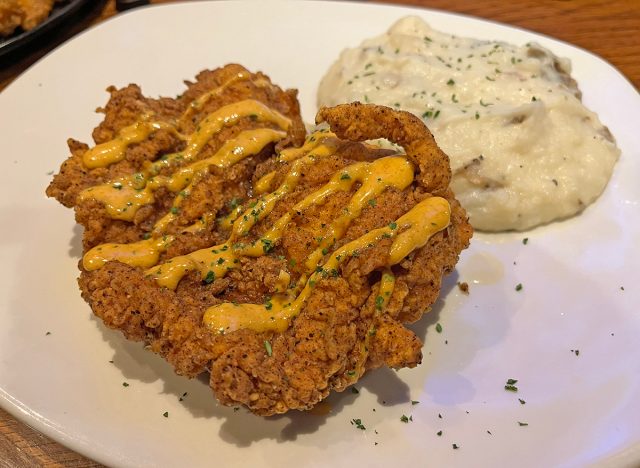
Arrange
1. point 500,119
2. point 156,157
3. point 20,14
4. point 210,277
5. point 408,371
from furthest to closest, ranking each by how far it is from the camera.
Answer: point 20,14 → point 500,119 → point 156,157 → point 408,371 → point 210,277

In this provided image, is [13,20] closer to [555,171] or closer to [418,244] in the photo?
[418,244]

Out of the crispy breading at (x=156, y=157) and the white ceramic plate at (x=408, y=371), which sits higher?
the crispy breading at (x=156, y=157)

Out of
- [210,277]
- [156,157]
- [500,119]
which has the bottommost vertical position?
[500,119]

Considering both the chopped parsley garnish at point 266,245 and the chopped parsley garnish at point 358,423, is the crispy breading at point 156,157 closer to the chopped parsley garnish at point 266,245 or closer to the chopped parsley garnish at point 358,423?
the chopped parsley garnish at point 266,245

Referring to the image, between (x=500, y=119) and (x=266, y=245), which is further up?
(x=266, y=245)

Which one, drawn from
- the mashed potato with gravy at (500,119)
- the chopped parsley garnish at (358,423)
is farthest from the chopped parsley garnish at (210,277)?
the mashed potato with gravy at (500,119)

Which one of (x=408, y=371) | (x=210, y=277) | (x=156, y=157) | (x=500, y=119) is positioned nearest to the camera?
(x=210, y=277)

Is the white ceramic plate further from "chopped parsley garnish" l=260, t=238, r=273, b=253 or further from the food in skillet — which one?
"chopped parsley garnish" l=260, t=238, r=273, b=253

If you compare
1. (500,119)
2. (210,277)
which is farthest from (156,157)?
(500,119)

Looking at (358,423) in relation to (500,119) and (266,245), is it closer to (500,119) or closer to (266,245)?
(266,245)
